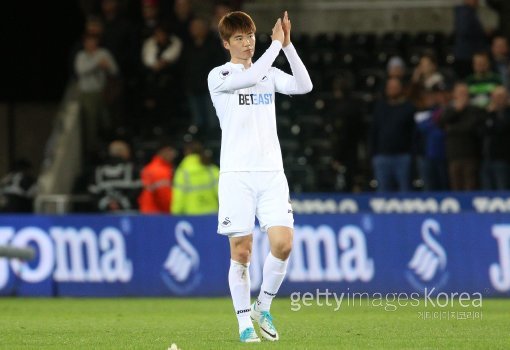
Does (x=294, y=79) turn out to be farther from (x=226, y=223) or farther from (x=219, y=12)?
(x=219, y=12)

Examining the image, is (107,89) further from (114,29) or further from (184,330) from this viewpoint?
(184,330)

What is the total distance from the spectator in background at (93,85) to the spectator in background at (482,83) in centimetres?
641

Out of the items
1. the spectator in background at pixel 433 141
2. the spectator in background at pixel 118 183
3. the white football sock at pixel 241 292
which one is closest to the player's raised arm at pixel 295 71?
the white football sock at pixel 241 292

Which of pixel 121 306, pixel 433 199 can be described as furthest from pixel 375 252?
pixel 121 306

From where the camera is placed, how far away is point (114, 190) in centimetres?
2125

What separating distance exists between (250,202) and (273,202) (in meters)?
0.18

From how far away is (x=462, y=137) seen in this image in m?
18.8

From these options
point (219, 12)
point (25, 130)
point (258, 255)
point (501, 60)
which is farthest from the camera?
point (25, 130)

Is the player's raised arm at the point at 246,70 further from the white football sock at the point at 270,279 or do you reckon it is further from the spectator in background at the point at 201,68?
the spectator in background at the point at 201,68

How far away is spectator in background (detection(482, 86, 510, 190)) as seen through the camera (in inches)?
735

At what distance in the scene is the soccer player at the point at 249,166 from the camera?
33.6ft

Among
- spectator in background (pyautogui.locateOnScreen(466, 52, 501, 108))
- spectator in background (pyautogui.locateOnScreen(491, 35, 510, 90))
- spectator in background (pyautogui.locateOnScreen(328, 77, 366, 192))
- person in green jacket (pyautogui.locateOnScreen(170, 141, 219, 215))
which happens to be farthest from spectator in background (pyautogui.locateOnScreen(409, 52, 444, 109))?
person in green jacket (pyautogui.locateOnScreen(170, 141, 219, 215))

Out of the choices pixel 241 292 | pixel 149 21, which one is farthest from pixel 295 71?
pixel 149 21

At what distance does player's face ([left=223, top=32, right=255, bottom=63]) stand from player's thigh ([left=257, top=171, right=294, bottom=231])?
0.92m
